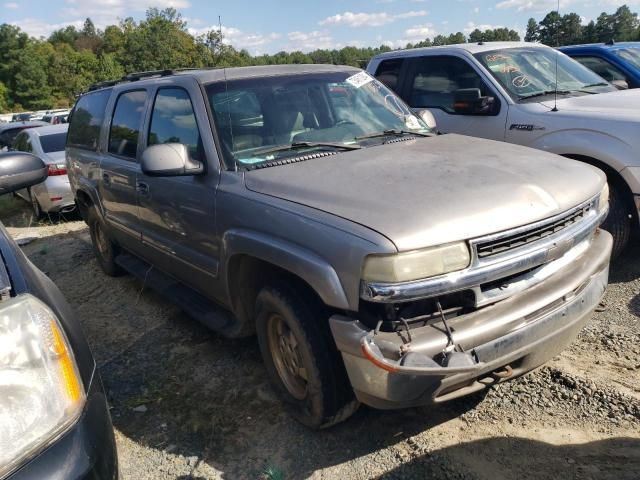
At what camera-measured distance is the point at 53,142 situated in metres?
9.59

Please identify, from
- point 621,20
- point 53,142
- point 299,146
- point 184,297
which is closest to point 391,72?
point 299,146

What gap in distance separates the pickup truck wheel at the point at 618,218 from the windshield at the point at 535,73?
1.42 meters

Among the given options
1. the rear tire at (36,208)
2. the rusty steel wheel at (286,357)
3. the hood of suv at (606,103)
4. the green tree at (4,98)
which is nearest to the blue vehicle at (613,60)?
the hood of suv at (606,103)

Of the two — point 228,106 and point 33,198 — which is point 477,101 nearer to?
point 228,106

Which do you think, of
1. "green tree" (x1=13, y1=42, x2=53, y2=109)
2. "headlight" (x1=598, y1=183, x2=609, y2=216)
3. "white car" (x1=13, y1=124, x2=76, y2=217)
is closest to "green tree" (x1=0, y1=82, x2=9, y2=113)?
"green tree" (x1=13, y1=42, x2=53, y2=109)

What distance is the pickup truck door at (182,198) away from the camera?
10.9ft

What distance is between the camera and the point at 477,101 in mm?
5352

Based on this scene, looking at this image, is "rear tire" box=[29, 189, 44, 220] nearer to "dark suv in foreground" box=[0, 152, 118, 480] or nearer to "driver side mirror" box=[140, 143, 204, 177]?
"driver side mirror" box=[140, 143, 204, 177]

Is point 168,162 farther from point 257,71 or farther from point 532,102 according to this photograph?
point 532,102

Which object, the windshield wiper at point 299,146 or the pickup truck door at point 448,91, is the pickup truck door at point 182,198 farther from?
the pickup truck door at point 448,91

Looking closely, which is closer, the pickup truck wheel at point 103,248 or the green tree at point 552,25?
the pickup truck wheel at point 103,248

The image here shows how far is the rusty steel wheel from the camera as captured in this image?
9.57 feet

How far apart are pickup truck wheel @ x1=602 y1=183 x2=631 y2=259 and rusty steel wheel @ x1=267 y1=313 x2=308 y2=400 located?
3.06 meters

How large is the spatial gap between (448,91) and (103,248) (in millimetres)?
4080
